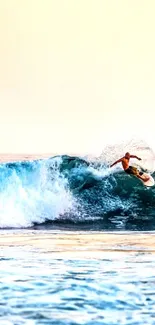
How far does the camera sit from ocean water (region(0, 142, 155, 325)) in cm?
234

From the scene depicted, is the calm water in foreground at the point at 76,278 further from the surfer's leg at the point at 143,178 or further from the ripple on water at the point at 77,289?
the surfer's leg at the point at 143,178

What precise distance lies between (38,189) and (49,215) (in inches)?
5.5

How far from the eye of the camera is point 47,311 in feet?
7.54

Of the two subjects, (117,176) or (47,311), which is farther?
(117,176)

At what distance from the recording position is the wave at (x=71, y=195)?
2.59 meters

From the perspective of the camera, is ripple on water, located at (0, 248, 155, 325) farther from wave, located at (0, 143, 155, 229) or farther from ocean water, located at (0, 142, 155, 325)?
wave, located at (0, 143, 155, 229)

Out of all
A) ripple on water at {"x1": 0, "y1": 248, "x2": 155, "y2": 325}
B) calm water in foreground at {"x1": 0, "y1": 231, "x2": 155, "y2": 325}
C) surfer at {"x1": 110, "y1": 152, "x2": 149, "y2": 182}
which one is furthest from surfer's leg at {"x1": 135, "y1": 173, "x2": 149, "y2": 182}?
ripple on water at {"x1": 0, "y1": 248, "x2": 155, "y2": 325}

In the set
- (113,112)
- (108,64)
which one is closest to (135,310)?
(113,112)

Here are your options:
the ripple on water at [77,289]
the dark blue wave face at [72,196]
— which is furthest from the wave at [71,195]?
the ripple on water at [77,289]

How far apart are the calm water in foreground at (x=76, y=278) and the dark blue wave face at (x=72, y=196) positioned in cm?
6

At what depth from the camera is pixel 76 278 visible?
7.95 feet

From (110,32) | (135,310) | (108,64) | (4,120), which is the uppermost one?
(110,32)

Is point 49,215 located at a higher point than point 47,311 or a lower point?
higher

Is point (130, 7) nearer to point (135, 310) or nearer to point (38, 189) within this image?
point (38, 189)
